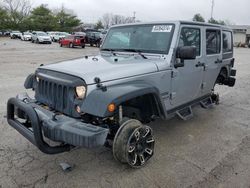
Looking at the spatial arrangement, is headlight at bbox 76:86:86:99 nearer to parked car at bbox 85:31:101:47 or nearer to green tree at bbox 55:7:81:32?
parked car at bbox 85:31:101:47

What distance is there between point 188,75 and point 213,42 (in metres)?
1.40

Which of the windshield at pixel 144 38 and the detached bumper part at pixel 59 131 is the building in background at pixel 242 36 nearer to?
the windshield at pixel 144 38

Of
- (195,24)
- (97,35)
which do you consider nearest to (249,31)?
(97,35)

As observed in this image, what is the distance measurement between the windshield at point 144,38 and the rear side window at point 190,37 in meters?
0.25

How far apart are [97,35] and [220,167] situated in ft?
97.3

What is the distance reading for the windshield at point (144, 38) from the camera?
434 centimetres

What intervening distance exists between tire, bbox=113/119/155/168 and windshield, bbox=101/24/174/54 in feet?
4.61

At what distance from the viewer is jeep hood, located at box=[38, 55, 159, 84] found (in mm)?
3324

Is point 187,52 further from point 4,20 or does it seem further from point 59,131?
point 4,20

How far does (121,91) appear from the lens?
3244mm

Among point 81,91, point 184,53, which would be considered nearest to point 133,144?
point 81,91

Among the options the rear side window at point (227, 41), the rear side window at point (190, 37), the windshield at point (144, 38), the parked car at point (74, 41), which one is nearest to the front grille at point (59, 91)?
the windshield at point (144, 38)

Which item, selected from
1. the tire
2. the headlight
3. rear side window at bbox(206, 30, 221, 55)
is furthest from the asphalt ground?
rear side window at bbox(206, 30, 221, 55)

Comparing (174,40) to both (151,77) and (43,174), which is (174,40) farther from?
(43,174)
